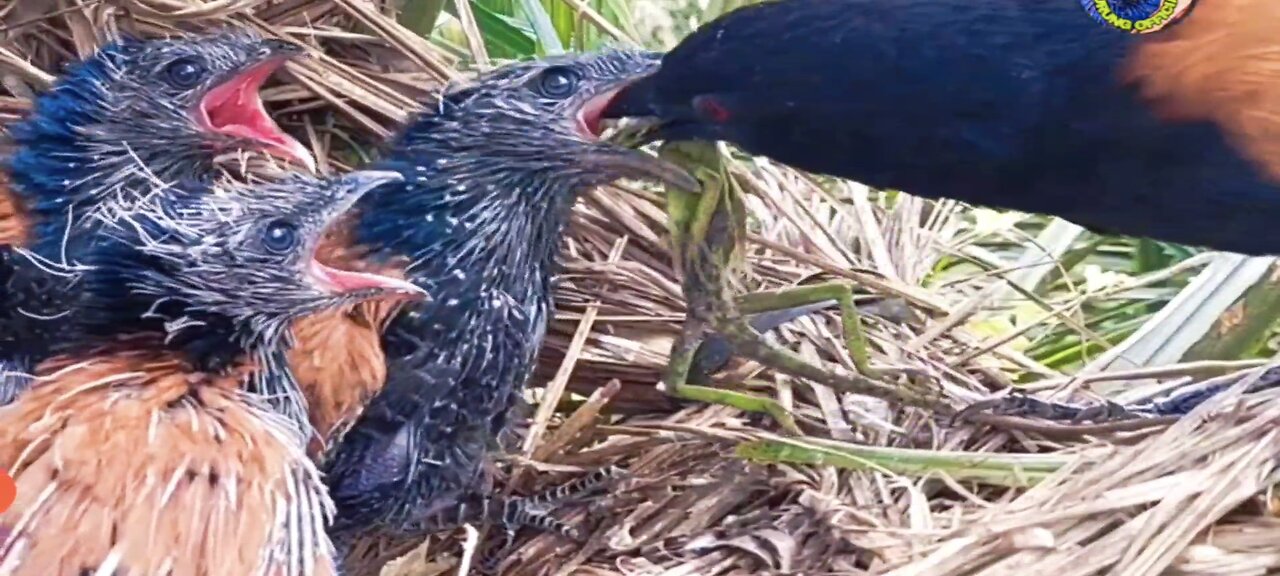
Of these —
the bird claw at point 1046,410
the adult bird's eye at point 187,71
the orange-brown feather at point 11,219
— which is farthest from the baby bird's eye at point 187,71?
the bird claw at point 1046,410

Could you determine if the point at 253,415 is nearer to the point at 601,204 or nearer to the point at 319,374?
the point at 319,374

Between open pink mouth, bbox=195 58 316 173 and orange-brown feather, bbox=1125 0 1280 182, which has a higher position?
orange-brown feather, bbox=1125 0 1280 182

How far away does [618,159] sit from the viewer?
0.77 m

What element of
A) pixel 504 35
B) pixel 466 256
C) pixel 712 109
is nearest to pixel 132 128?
pixel 466 256

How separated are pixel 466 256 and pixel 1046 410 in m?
0.34

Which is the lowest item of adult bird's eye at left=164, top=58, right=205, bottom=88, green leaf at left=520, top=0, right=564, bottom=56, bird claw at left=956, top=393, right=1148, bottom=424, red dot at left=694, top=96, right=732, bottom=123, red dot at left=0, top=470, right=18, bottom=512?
bird claw at left=956, top=393, right=1148, bottom=424

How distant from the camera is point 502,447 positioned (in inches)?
30.8

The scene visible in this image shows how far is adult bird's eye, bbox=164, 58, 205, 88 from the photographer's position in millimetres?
797

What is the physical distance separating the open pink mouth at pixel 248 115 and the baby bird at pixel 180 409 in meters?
0.13

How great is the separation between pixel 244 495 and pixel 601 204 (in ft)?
1.51

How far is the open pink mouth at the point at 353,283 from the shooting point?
1.94 ft

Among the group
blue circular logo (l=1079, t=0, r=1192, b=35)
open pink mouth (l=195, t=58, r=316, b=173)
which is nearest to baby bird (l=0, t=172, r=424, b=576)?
open pink mouth (l=195, t=58, r=316, b=173)

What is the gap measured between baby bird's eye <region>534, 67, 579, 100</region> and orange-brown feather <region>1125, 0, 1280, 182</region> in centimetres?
29

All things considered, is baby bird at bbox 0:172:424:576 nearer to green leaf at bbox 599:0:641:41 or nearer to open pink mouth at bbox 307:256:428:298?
open pink mouth at bbox 307:256:428:298
